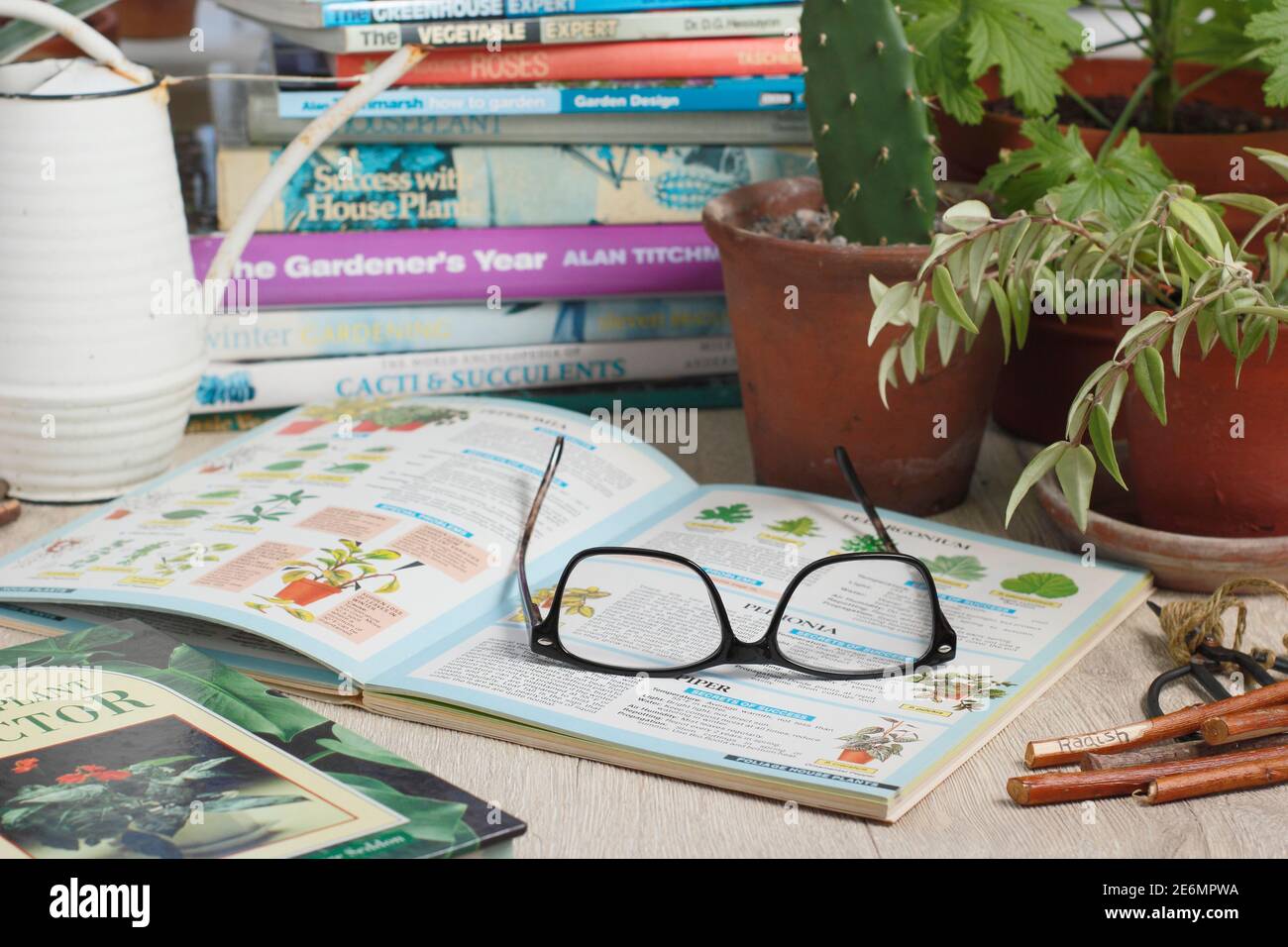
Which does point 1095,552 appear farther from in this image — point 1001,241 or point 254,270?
point 254,270

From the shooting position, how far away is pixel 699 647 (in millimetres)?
596

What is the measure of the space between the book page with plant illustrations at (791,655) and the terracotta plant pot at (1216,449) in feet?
0.16

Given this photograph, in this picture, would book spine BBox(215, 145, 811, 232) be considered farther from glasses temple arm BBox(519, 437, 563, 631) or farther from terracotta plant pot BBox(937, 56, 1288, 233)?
glasses temple arm BBox(519, 437, 563, 631)

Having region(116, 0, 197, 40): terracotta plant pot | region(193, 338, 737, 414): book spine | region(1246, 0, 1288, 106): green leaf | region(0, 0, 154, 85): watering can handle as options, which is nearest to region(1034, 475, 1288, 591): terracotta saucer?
region(1246, 0, 1288, 106): green leaf

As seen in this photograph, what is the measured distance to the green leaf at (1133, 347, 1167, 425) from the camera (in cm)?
55

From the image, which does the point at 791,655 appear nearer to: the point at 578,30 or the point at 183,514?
the point at 183,514

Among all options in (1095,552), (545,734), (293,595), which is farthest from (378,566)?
(1095,552)

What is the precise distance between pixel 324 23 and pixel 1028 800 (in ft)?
2.05

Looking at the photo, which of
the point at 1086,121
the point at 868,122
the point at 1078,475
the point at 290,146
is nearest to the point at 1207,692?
the point at 1078,475

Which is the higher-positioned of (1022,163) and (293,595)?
A: (1022,163)

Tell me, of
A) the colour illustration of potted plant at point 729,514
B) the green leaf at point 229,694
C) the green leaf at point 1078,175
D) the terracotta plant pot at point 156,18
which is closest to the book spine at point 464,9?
the green leaf at point 1078,175

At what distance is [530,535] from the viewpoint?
69 cm

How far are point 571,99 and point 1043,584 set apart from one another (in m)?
0.44

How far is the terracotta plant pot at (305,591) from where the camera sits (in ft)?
2.02
